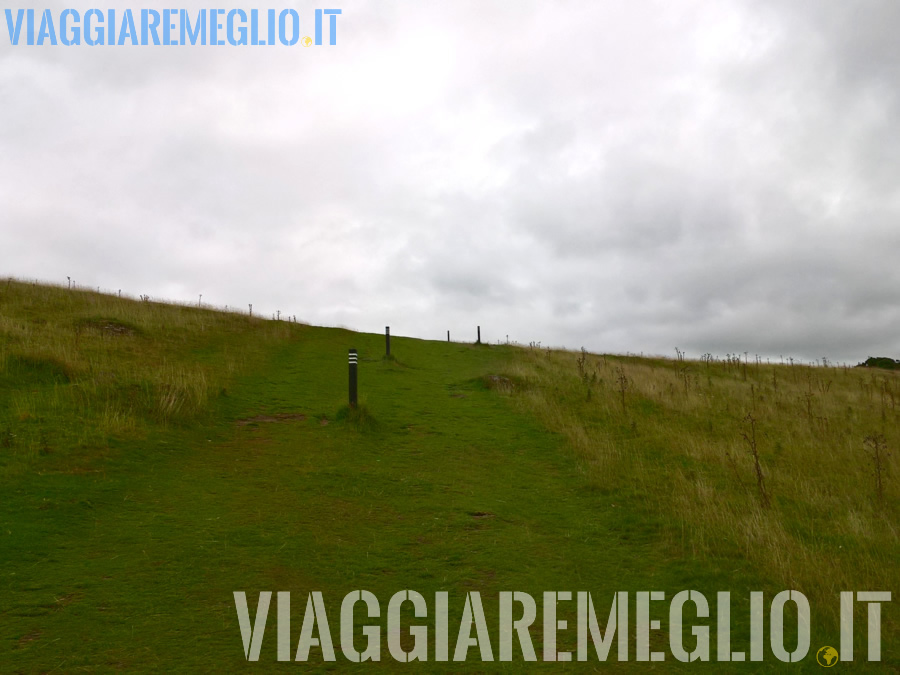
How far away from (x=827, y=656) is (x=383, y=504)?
5887mm

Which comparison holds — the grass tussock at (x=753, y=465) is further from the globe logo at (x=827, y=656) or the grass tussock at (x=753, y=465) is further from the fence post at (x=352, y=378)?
the fence post at (x=352, y=378)

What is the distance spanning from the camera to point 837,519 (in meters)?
9.33

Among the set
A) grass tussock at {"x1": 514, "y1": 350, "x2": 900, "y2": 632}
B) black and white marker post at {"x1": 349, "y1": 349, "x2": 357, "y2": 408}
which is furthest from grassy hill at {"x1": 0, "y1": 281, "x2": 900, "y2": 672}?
black and white marker post at {"x1": 349, "y1": 349, "x2": 357, "y2": 408}

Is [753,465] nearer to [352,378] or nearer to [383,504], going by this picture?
[383,504]

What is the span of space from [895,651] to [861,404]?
17.6m

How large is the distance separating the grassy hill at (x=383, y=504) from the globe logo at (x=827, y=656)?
0.08m

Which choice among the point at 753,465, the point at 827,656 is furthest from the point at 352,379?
the point at 827,656

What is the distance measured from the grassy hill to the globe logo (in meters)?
0.08

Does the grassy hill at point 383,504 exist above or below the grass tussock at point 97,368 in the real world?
below

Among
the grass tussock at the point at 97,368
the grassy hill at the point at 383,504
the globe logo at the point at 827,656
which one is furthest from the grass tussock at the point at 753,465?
the grass tussock at the point at 97,368

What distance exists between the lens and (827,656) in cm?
559

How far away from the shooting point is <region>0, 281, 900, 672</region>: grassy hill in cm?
581

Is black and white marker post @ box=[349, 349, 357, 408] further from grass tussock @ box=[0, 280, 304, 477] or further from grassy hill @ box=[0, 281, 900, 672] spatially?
grass tussock @ box=[0, 280, 304, 477]

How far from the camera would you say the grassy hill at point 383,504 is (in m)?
5.81
